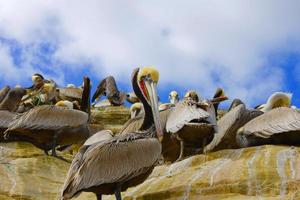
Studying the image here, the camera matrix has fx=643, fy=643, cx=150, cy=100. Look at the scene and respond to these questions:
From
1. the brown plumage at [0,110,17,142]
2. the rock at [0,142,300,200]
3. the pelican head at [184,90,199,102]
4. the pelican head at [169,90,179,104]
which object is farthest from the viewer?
the pelican head at [169,90,179,104]

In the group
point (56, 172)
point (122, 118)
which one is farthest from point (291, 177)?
point (122, 118)

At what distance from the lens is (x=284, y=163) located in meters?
7.96

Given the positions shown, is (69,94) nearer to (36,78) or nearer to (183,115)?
(36,78)

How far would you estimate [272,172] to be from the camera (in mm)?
7582

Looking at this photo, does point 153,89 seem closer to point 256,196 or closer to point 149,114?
point 149,114

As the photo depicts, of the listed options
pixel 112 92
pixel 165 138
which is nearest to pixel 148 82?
pixel 165 138

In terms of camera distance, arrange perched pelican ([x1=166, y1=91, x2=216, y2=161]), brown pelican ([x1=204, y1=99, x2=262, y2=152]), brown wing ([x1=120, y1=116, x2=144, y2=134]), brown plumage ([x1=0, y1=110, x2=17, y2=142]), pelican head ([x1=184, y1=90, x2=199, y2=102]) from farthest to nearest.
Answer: brown plumage ([x1=0, y1=110, x2=17, y2=142]), pelican head ([x1=184, y1=90, x2=199, y2=102]), brown pelican ([x1=204, y1=99, x2=262, y2=152]), brown wing ([x1=120, y1=116, x2=144, y2=134]), perched pelican ([x1=166, y1=91, x2=216, y2=161])

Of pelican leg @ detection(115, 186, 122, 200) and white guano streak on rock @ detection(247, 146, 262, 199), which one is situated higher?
white guano streak on rock @ detection(247, 146, 262, 199)

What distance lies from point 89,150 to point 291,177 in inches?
92.0

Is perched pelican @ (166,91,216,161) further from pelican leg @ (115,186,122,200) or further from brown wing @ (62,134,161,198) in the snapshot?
pelican leg @ (115,186,122,200)

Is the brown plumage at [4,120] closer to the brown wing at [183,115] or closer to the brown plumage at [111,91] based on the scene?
the brown wing at [183,115]

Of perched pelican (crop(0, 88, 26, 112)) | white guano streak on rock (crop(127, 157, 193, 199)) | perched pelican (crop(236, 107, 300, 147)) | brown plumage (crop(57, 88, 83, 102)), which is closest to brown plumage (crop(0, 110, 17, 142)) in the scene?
perched pelican (crop(0, 88, 26, 112))

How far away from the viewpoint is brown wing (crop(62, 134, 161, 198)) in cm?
689

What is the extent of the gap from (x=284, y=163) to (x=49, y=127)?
4.29 meters
